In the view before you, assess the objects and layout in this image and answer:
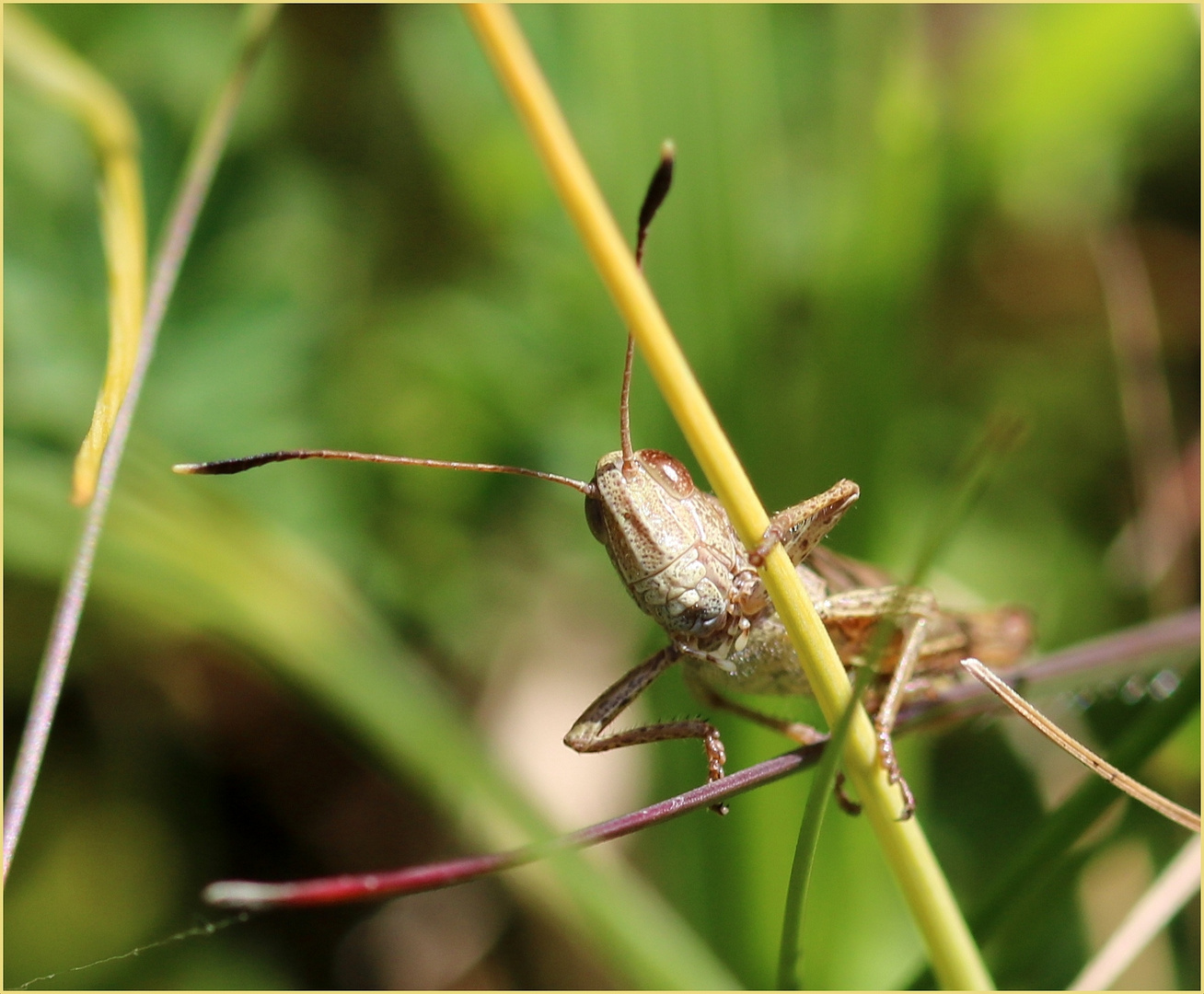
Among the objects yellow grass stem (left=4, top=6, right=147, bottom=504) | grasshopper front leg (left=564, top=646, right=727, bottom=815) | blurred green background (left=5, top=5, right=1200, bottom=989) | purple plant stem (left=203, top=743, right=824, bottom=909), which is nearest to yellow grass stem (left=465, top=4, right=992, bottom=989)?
purple plant stem (left=203, top=743, right=824, bottom=909)

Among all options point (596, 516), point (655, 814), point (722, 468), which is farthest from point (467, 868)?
point (596, 516)

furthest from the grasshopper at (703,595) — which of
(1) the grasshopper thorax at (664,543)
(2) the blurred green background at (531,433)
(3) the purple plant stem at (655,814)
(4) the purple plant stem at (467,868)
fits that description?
(2) the blurred green background at (531,433)

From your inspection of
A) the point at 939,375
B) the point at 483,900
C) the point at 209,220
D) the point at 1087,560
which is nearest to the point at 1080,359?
the point at 939,375

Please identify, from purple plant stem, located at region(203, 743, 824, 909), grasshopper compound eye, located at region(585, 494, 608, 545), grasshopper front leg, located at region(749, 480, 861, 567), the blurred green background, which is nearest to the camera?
purple plant stem, located at region(203, 743, 824, 909)

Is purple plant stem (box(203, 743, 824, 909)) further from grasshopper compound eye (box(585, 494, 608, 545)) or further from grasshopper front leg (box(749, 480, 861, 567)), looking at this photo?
grasshopper compound eye (box(585, 494, 608, 545))

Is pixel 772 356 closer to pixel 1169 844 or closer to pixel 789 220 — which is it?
pixel 789 220

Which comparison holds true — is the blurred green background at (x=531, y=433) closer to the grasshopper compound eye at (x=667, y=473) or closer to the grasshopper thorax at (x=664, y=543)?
the grasshopper thorax at (x=664, y=543)
